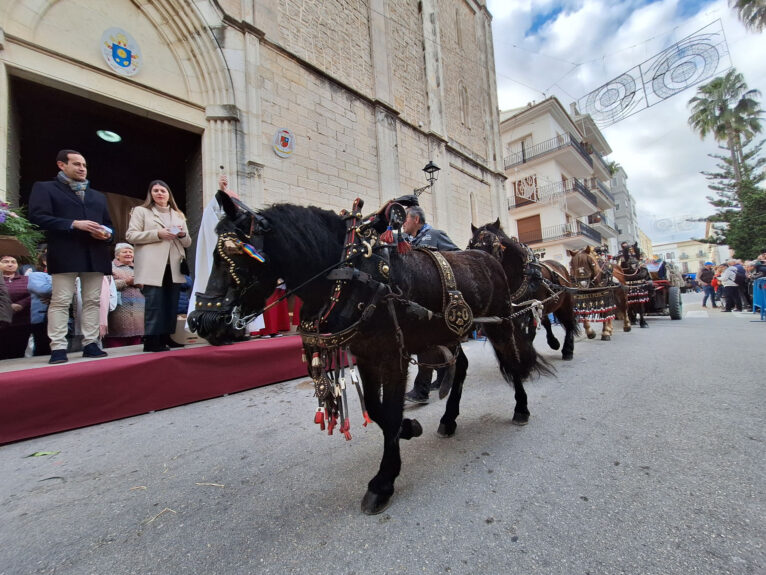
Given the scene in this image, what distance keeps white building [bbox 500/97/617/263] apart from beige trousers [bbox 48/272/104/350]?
2104 centimetres

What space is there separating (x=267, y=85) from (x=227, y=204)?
660cm

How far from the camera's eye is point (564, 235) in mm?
20750

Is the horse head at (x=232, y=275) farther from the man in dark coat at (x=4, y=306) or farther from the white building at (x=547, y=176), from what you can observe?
the white building at (x=547, y=176)

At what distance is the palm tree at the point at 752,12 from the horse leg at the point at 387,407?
22825mm

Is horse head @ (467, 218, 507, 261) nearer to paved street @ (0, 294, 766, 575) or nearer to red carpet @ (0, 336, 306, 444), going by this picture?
paved street @ (0, 294, 766, 575)

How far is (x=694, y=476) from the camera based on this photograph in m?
1.60

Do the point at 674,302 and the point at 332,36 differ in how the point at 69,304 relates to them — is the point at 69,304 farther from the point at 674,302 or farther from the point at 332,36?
the point at 674,302

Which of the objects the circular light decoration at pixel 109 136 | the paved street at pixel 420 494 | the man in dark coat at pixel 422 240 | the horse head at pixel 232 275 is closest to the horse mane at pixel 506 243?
the man in dark coat at pixel 422 240

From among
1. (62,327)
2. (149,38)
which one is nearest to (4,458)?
(62,327)

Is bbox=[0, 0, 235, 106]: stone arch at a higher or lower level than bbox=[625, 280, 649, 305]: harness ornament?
higher

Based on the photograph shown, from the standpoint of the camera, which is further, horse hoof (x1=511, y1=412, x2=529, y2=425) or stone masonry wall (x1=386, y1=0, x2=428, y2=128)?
stone masonry wall (x1=386, y1=0, x2=428, y2=128)

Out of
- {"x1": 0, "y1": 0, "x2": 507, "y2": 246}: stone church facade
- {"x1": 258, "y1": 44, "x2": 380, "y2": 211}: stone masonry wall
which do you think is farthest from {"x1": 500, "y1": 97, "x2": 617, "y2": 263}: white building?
{"x1": 258, "y1": 44, "x2": 380, "y2": 211}: stone masonry wall

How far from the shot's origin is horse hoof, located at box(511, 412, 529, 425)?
241 centimetres

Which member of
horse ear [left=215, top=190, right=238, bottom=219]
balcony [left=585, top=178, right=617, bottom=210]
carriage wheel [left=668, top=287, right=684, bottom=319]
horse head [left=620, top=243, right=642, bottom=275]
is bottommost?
carriage wheel [left=668, top=287, right=684, bottom=319]
